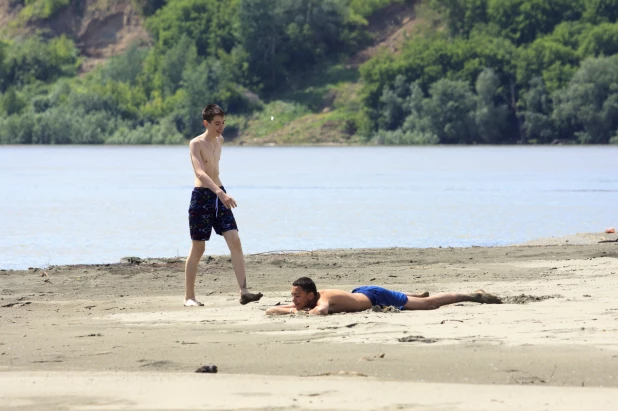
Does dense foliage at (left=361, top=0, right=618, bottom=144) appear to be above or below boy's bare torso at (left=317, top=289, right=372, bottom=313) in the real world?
above

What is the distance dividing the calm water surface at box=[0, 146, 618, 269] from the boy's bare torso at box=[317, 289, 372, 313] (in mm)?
8779

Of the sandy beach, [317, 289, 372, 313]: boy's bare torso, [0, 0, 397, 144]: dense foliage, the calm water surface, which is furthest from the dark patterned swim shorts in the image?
[0, 0, 397, 144]: dense foliage

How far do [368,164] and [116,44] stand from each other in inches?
2398

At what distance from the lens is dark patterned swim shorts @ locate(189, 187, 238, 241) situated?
11.6 metres

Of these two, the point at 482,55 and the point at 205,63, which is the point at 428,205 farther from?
the point at 205,63

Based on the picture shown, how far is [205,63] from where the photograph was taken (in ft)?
341

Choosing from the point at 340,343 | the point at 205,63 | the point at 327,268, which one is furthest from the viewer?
the point at 205,63

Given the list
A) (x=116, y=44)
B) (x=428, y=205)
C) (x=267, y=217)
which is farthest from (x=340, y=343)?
(x=116, y=44)

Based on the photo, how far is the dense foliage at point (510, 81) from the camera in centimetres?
8362

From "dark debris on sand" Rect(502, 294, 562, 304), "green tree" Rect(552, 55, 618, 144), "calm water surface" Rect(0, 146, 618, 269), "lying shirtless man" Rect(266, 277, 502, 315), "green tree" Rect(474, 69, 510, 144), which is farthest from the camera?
"green tree" Rect(474, 69, 510, 144)

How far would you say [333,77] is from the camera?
102625mm

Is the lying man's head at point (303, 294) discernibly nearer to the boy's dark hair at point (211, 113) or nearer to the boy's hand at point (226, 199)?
the boy's hand at point (226, 199)

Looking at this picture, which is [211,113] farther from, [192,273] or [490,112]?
[490,112]

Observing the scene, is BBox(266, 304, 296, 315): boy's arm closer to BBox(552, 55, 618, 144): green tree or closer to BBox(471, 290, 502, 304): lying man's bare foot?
BBox(471, 290, 502, 304): lying man's bare foot
